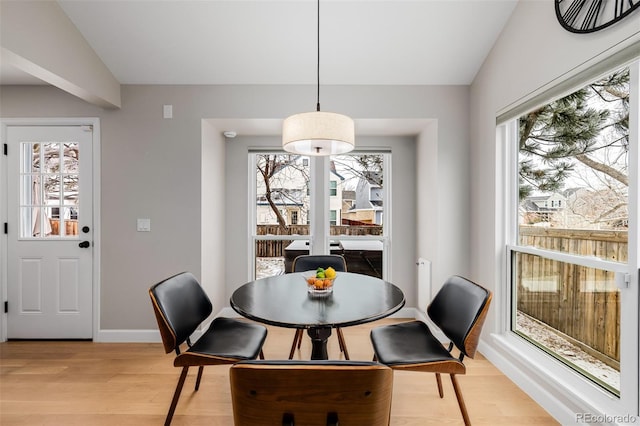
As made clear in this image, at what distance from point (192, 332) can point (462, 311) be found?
159 centimetres

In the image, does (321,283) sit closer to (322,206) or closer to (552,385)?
(552,385)

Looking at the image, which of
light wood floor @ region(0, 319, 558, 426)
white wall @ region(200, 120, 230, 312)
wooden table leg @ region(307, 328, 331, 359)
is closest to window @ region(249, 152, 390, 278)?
white wall @ region(200, 120, 230, 312)

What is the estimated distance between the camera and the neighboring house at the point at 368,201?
362 centimetres

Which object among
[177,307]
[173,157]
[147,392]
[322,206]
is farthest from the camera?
[322,206]

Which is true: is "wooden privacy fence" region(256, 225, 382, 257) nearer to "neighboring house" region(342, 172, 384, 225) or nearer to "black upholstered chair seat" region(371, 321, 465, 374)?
"neighboring house" region(342, 172, 384, 225)

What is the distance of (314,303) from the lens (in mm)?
1692

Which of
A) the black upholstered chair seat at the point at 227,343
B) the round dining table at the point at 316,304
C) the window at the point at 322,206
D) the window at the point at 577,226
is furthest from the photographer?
the window at the point at 322,206

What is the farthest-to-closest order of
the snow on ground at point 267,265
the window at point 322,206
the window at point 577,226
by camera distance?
the snow on ground at point 267,265 < the window at point 322,206 < the window at point 577,226

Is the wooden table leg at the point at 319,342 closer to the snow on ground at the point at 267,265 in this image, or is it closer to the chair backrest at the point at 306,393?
the chair backrest at the point at 306,393

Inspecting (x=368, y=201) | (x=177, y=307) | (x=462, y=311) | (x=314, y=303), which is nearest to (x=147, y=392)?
(x=177, y=307)

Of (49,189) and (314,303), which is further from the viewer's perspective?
(49,189)

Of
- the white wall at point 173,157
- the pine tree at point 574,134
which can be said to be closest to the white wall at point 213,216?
the white wall at point 173,157

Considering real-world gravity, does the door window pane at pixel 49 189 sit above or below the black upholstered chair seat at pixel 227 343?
above

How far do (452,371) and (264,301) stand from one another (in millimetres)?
1036
